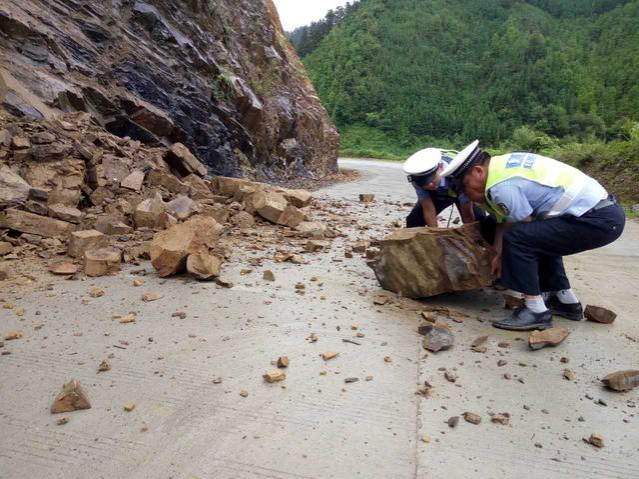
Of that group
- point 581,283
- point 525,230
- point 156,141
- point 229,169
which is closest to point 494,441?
point 525,230

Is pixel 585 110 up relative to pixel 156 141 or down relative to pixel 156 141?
down

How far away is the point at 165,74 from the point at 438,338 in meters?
8.46

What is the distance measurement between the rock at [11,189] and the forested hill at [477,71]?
3737 cm

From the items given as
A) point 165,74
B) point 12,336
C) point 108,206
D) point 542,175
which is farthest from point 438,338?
point 165,74

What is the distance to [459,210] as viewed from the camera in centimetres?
445

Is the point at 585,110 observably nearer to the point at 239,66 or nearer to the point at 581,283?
the point at 239,66

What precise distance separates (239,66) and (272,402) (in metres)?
12.0

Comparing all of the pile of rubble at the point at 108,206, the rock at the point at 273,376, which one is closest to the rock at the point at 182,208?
the pile of rubble at the point at 108,206

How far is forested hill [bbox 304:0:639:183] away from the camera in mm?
45188

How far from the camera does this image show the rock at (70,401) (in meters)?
2.28

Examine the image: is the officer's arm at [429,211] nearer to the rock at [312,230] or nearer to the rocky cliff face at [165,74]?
the rock at [312,230]

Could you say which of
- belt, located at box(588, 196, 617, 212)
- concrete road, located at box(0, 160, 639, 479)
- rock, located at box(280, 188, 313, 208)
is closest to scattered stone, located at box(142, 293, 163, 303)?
concrete road, located at box(0, 160, 639, 479)

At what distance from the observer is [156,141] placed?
8688mm

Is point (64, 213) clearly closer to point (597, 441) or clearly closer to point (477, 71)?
point (597, 441)
